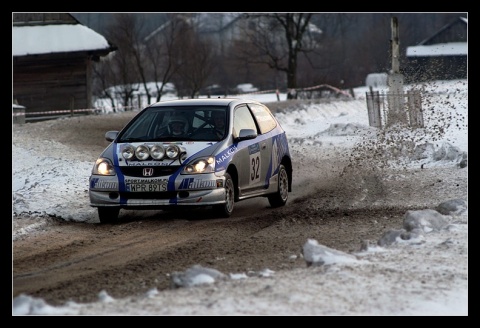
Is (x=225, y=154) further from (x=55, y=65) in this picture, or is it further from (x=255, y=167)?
(x=55, y=65)

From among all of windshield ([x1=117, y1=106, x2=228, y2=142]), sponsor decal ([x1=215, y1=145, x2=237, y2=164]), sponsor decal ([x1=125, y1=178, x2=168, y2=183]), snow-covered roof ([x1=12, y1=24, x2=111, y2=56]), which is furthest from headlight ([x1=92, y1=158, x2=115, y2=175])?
snow-covered roof ([x1=12, y1=24, x2=111, y2=56])

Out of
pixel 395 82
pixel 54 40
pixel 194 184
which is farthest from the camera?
pixel 54 40

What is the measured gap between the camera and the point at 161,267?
9000 millimetres

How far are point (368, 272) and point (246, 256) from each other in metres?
1.74

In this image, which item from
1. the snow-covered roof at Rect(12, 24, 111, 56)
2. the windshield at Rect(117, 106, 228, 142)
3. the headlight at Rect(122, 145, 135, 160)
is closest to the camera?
the headlight at Rect(122, 145, 135, 160)

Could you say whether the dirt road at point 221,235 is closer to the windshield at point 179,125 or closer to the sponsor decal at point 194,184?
the sponsor decal at point 194,184

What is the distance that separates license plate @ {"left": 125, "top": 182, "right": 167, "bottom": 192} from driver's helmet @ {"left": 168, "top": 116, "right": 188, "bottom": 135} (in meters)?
1.04

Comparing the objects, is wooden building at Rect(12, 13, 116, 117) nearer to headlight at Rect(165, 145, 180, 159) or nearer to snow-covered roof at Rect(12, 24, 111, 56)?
snow-covered roof at Rect(12, 24, 111, 56)

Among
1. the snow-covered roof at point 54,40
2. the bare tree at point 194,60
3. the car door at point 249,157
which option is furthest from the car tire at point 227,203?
Result: the bare tree at point 194,60

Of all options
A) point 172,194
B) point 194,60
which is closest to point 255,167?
point 172,194

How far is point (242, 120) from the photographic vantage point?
45.1 feet

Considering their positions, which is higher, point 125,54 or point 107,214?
point 125,54

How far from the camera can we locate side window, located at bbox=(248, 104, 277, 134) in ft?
46.8

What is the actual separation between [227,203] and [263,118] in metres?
2.23
